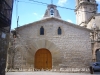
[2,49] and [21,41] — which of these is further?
[21,41]

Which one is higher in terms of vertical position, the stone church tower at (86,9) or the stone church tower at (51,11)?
the stone church tower at (86,9)

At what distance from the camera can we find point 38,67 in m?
14.3

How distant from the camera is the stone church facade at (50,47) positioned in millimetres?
14109

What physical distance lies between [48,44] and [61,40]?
1571 mm

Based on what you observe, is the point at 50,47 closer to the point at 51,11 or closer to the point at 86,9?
the point at 51,11

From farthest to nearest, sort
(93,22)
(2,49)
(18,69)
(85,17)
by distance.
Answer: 1. (85,17)
2. (93,22)
3. (18,69)
4. (2,49)

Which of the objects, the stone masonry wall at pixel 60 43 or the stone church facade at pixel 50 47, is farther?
the stone masonry wall at pixel 60 43

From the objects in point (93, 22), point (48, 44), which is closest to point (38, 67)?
point (48, 44)

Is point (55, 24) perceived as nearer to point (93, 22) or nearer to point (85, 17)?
point (93, 22)

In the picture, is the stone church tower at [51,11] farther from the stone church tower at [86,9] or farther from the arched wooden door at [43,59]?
the arched wooden door at [43,59]

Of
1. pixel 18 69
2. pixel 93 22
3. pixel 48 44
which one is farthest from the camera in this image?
pixel 93 22

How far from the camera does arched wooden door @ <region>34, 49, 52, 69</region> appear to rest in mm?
14345

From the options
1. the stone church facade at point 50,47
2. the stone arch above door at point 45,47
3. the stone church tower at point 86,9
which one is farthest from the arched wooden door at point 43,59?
the stone church tower at point 86,9

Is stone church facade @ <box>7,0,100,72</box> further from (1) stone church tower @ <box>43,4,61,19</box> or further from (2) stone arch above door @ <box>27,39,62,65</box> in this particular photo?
(1) stone church tower @ <box>43,4,61,19</box>
